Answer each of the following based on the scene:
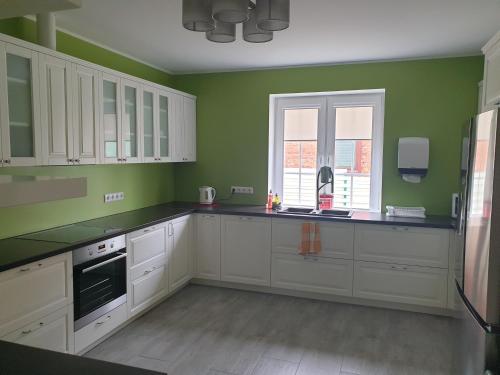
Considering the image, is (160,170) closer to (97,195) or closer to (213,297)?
(97,195)

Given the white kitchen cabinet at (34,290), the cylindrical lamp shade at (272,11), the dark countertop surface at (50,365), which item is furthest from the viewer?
the white kitchen cabinet at (34,290)

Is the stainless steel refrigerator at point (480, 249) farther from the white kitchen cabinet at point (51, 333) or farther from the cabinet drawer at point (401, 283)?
the white kitchen cabinet at point (51, 333)

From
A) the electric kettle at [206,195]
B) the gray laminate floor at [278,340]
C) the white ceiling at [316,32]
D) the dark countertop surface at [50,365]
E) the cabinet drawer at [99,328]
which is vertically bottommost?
the gray laminate floor at [278,340]

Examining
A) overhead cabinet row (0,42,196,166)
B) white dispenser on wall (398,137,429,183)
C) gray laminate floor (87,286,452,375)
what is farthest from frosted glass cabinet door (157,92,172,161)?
white dispenser on wall (398,137,429,183)

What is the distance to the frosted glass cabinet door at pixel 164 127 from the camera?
409cm

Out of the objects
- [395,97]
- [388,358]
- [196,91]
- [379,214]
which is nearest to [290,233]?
[379,214]

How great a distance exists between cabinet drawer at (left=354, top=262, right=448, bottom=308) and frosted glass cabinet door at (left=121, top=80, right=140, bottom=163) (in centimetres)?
232

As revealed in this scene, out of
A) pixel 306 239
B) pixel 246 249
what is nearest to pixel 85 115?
pixel 246 249

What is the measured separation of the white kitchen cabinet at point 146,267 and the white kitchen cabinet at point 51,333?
64 cm

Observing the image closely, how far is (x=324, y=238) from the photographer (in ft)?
12.5

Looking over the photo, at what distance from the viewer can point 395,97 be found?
403 cm

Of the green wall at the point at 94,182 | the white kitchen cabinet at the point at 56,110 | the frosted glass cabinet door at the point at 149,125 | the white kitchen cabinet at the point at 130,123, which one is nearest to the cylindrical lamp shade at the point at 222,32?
the white kitchen cabinet at the point at 56,110

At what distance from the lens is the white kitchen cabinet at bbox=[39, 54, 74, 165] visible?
8.71 feet

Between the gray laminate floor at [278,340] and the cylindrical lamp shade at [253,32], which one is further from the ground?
the cylindrical lamp shade at [253,32]
